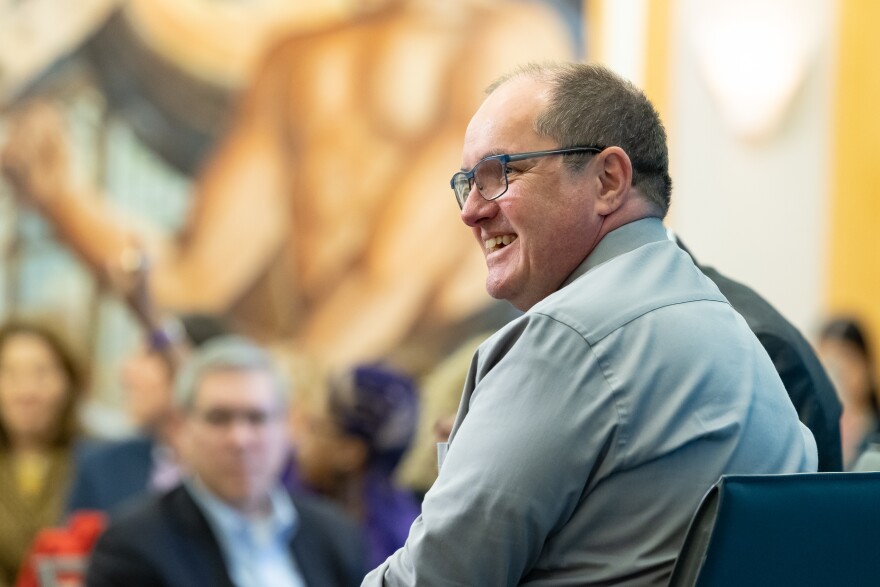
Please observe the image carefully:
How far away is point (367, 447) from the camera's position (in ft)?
15.4

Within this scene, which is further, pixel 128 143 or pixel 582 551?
pixel 128 143

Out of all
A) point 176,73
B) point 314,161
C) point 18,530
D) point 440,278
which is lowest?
point 18,530

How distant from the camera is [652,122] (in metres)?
2.17

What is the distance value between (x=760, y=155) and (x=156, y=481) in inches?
150

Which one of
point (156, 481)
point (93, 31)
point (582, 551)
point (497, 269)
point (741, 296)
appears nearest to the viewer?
point (582, 551)

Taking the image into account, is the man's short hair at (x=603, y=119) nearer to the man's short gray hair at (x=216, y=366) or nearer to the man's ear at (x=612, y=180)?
the man's ear at (x=612, y=180)

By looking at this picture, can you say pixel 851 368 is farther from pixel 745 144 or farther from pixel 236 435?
pixel 236 435

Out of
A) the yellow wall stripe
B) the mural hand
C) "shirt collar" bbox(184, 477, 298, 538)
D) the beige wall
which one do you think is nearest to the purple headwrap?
"shirt collar" bbox(184, 477, 298, 538)

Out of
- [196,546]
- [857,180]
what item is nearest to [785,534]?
[196,546]

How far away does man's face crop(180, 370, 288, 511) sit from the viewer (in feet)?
13.9

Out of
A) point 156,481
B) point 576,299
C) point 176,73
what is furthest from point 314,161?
point 576,299

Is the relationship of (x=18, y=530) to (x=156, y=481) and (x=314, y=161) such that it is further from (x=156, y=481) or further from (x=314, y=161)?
(x=314, y=161)

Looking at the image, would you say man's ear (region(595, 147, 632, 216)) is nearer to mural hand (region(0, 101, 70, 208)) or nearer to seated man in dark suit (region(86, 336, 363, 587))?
seated man in dark suit (region(86, 336, 363, 587))

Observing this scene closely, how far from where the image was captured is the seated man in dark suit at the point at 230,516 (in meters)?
3.91
